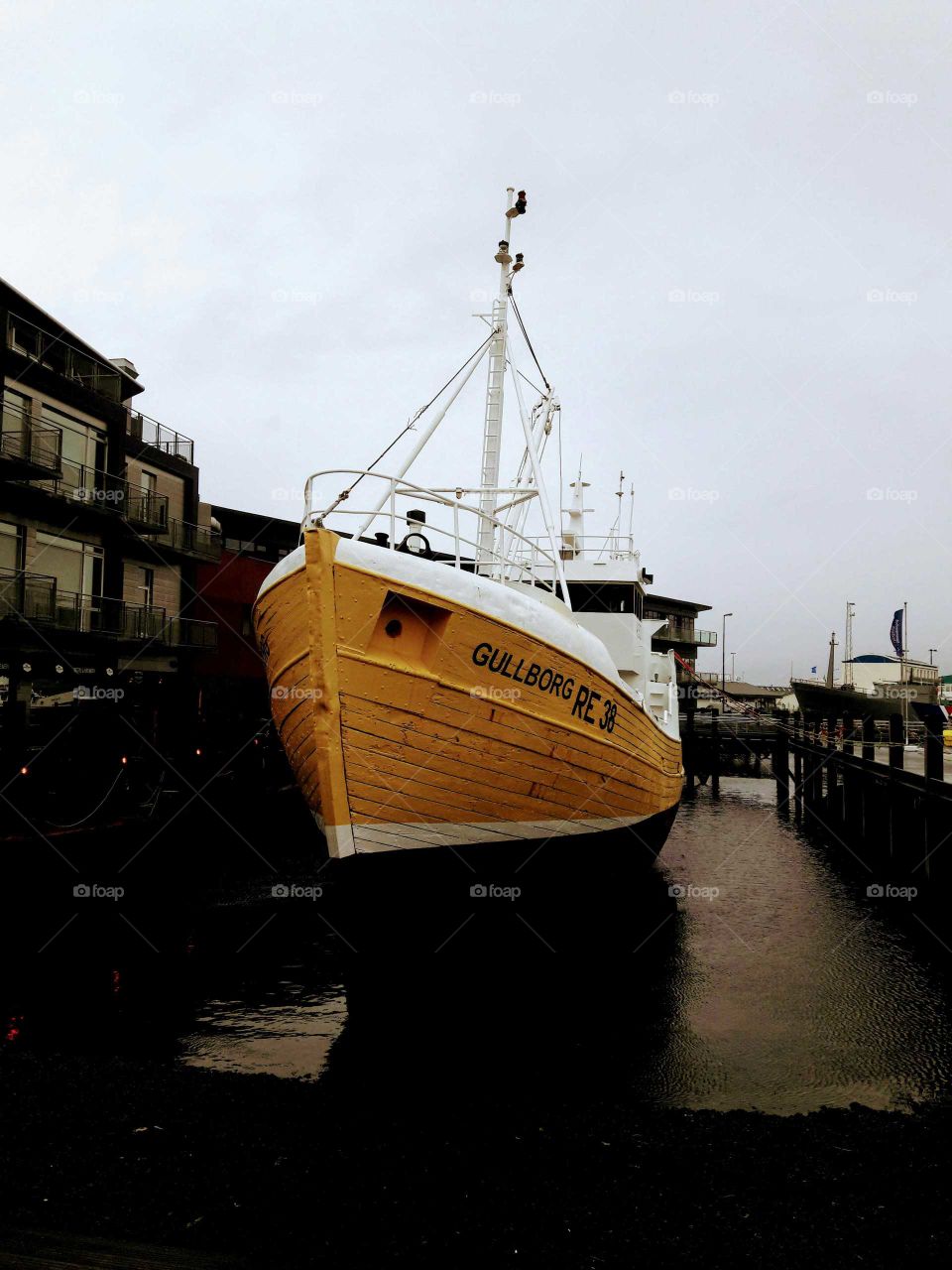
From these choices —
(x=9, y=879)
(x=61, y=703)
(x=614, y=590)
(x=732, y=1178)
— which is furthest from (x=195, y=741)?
(x=732, y=1178)

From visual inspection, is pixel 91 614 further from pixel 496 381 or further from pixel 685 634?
pixel 685 634

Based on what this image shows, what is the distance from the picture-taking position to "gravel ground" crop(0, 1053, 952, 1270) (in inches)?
178

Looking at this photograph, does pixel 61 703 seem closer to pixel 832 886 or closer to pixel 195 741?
pixel 195 741

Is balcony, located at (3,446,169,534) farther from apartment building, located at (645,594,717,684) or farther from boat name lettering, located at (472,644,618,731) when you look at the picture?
apartment building, located at (645,594,717,684)

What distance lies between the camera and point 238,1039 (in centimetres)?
853

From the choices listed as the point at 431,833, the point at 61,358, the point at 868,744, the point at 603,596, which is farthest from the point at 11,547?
the point at 868,744

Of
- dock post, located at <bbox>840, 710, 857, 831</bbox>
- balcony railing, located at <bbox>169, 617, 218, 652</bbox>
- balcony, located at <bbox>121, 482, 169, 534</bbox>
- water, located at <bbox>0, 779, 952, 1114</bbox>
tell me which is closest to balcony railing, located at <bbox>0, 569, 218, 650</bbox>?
balcony railing, located at <bbox>169, 617, 218, 652</bbox>

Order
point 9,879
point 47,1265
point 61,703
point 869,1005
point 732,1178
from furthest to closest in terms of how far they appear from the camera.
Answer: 1. point 61,703
2. point 9,879
3. point 869,1005
4. point 732,1178
5. point 47,1265

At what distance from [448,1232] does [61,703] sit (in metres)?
19.2

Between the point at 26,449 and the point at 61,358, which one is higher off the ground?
the point at 61,358
